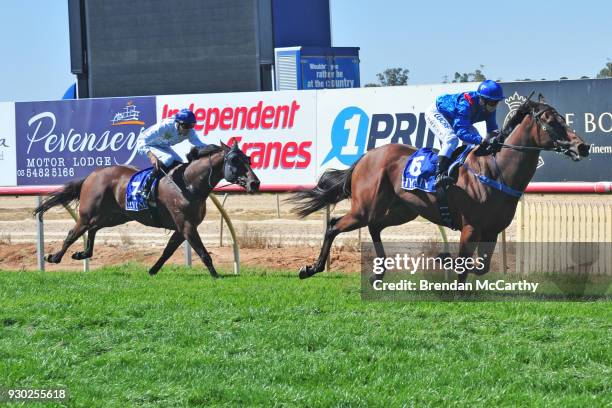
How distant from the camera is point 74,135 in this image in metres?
20.3

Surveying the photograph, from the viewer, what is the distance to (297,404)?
4.89m

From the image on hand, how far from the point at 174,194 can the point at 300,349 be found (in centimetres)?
426

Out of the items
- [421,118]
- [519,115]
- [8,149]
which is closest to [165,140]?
[519,115]

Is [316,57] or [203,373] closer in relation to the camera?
[203,373]

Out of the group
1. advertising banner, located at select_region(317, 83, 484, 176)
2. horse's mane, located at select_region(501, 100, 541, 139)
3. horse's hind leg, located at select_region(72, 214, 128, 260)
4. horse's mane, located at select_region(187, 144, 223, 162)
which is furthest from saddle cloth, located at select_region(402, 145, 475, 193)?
advertising banner, located at select_region(317, 83, 484, 176)

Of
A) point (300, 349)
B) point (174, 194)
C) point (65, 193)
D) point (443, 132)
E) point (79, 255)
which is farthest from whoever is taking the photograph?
point (65, 193)

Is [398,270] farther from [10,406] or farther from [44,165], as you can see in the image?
[44,165]

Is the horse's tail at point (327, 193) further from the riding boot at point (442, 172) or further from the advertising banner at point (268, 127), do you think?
the advertising banner at point (268, 127)

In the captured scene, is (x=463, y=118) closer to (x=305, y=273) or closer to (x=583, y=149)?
(x=583, y=149)

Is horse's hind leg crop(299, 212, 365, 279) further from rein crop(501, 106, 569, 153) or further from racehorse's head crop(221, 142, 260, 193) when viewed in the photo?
rein crop(501, 106, 569, 153)

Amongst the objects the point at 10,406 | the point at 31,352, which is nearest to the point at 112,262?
the point at 31,352

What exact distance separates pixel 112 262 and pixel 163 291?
16.1ft

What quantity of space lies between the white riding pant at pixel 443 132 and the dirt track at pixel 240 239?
2.84 metres

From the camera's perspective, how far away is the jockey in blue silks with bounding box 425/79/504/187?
8.16 meters
